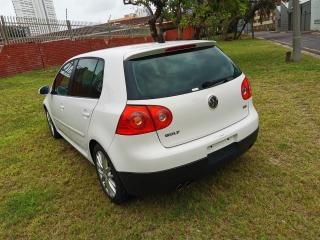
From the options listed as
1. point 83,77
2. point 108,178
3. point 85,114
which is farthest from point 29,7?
point 108,178

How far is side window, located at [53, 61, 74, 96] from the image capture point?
4.51 meters

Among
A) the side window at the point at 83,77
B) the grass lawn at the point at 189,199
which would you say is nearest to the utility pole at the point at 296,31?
the grass lawn at the point at 189,199

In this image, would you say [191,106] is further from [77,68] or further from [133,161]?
[77,68]

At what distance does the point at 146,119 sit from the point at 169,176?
1.81 feet

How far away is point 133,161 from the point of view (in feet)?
9.72

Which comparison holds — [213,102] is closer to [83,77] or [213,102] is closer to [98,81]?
[98,81]

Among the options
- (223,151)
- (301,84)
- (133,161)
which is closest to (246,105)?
(223,151)

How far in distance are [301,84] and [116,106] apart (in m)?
6.20

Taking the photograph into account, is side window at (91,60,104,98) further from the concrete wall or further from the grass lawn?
the concrete wall

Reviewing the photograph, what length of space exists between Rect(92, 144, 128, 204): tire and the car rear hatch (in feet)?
2.25

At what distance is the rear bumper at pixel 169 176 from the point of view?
9.73 feet

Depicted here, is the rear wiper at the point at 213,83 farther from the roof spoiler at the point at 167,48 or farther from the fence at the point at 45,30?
the fence at the point at 45,30

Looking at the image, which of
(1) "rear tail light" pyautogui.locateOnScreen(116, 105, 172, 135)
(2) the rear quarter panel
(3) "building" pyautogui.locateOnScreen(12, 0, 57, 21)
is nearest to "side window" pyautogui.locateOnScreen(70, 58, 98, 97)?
(2) the rear quarter panel

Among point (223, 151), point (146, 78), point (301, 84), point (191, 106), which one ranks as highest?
point (146, 78)
